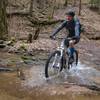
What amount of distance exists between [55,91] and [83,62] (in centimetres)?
425

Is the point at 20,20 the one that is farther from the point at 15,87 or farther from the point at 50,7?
the point at 15,87

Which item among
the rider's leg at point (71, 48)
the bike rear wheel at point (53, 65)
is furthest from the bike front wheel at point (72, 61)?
the bike rear wheel at point (53, 65)

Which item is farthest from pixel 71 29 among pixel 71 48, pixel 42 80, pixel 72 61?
pixel 42 80

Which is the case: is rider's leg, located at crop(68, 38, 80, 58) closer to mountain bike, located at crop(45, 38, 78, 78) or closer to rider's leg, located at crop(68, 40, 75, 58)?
rider's leg, located at crop(68, 40, 75, 58)

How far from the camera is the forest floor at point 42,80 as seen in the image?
7.22m

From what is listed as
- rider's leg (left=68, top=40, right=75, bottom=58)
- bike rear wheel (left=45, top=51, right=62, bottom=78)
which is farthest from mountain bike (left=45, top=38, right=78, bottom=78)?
rider's leg (left=68, top=40, right=75, bottom=58)

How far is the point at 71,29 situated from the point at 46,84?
2271 millimetres

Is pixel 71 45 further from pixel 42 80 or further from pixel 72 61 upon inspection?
pixel 42 80

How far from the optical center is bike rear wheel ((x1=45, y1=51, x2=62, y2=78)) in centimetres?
855

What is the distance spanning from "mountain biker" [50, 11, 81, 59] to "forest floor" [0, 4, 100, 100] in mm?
966

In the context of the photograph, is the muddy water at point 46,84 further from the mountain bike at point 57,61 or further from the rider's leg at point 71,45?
the rider's leg at point 71,45

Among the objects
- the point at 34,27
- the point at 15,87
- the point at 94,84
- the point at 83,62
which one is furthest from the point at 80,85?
the point at 34,27

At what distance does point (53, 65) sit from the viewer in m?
8.68

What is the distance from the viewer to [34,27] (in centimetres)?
1895
